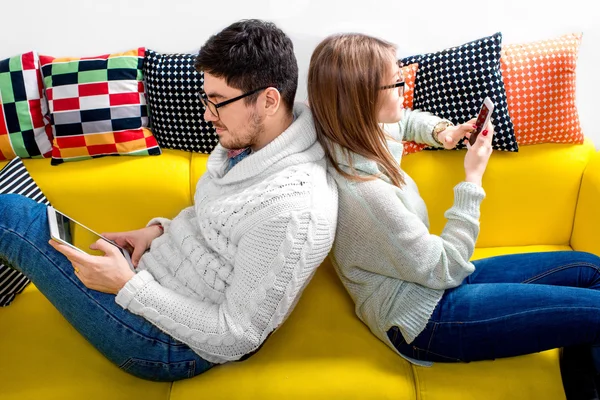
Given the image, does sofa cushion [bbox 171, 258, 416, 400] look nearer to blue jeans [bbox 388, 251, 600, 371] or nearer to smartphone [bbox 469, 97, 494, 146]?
blue jeans [bbox 388, 251, 600, 371]

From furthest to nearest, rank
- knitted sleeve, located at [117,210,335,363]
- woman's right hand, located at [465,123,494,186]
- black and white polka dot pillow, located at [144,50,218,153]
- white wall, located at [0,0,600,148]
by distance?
white wall, located at [0,0,600,148] < black and white polka dot pillow, located at [144,50,218,153] < woman's right hand, located at [465,123,494,186] < knitted sleeve, located at [117,210,335,363]

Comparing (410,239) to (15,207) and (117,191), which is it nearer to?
(15,207)

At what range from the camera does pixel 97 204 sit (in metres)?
1.89

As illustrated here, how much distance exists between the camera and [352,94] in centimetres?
129

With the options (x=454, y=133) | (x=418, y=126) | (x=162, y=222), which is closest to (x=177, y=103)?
(x=162, y=222)

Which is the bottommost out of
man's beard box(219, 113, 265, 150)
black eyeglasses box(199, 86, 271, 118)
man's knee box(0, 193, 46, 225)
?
man's knee box(0, 193, 46, 225)

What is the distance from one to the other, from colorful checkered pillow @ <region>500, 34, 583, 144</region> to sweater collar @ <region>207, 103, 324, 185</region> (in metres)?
0.80

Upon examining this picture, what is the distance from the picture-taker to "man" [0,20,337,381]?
4.09 feet

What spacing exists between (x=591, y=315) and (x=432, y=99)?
32.0 inches

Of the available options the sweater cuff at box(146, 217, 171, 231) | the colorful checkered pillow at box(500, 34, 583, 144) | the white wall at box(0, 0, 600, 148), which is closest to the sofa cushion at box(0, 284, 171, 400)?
the sweater cuff at box(146, 217, 171, 231)

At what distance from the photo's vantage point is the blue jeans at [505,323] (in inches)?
51.8

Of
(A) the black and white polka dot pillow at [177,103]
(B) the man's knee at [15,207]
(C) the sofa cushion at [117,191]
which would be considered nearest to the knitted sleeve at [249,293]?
(B) the man's knee at [15,207]

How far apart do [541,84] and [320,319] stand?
3.33ft

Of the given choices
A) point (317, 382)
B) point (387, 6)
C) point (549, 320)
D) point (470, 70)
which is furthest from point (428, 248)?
point (387, 6)
